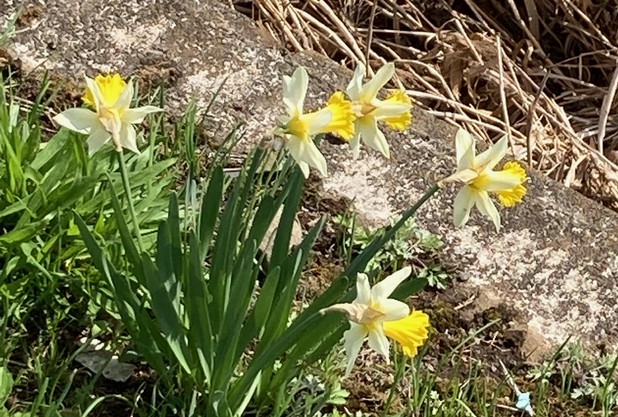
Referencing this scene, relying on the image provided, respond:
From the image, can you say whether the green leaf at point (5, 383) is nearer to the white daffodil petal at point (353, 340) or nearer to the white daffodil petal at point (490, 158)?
the white daffodil petal at point (353, 340)

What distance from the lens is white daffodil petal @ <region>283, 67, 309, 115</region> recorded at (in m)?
1.48

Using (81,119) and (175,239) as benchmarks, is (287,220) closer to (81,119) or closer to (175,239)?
(175,239)

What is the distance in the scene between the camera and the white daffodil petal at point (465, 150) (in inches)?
60.8

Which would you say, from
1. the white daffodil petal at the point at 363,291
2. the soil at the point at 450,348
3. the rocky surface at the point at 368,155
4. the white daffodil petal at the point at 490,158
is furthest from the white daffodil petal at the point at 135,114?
the rocky surface at the point at 368,155

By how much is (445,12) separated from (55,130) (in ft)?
4.99

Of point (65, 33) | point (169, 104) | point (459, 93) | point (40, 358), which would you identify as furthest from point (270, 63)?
point (40, 358)

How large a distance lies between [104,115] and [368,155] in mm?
1070

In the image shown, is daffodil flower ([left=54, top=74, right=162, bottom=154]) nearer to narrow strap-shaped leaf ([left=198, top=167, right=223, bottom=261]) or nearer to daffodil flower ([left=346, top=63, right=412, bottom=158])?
narrow strap-shaped leaf ([left=198, top=167, right=223, bottom=261])

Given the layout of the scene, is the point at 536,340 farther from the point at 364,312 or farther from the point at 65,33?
the point at 65,33

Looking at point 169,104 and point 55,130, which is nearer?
point 55,130

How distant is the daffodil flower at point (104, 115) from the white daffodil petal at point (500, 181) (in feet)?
1.64

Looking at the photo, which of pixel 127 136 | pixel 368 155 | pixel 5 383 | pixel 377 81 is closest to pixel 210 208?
pixel 127 136

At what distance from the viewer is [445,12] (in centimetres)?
331

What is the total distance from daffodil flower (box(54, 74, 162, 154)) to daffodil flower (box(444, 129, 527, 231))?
46 centimetres
